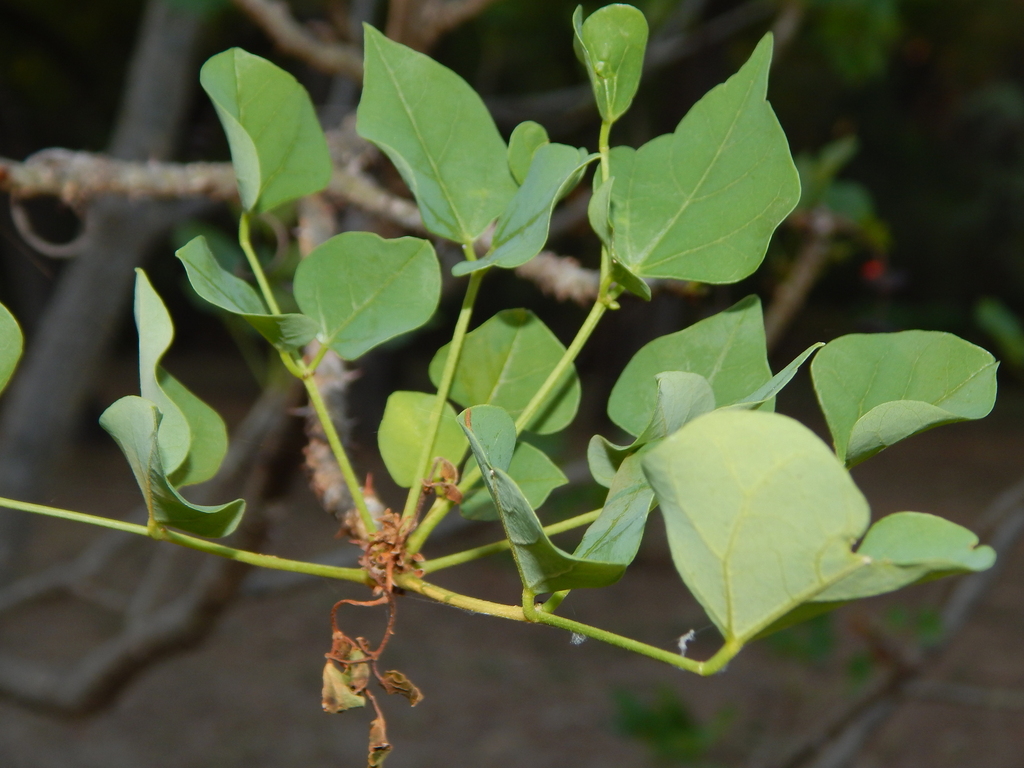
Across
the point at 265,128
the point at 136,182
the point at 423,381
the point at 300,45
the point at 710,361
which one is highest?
the point at 423,381

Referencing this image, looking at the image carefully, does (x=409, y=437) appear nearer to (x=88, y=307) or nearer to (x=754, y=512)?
(x=754, y=512)

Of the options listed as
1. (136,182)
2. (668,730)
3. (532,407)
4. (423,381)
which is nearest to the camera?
(532,407)

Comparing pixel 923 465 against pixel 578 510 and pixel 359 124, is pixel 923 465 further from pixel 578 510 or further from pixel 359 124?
pixel 359 124

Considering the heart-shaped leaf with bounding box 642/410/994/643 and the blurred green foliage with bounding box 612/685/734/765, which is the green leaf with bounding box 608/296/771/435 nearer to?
the heart-shaped leaf with bounding box 642/410/994/643

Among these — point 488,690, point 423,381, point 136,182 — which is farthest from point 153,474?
point 423,381

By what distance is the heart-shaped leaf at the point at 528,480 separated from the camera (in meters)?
0.30

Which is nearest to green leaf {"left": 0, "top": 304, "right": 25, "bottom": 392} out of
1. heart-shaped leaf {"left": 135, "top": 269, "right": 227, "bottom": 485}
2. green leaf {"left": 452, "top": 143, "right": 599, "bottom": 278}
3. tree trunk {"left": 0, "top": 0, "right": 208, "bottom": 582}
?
heart-shaped leaf {"left": 135, "top": 269, "right": 227, "bottom": 485}

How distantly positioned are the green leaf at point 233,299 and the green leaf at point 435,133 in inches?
2.6

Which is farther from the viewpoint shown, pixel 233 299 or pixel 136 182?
pixel 136 182

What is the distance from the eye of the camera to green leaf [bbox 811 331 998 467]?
9.7 inches

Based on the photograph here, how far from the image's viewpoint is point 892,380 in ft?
0.89

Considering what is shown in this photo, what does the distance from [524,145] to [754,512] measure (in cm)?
16

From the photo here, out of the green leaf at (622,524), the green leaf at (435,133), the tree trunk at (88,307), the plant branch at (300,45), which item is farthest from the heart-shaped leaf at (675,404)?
the tree trunk at (88,307)

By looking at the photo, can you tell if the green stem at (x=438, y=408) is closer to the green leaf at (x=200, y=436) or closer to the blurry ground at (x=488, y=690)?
the green leaf at (x=200, y=436)
